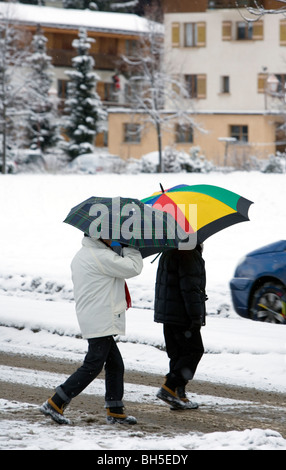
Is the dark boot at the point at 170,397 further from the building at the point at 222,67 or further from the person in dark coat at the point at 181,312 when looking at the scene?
the building at the point at 222,67

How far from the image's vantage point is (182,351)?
7.19 meters

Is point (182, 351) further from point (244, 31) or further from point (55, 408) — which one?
point (244, 31)

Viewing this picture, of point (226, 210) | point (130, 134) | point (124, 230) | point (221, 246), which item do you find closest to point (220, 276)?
point (221, 246)

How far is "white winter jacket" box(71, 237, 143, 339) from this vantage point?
247 inches

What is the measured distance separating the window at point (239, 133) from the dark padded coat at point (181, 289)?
48.5 meters

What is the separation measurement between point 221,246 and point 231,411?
11.1 m

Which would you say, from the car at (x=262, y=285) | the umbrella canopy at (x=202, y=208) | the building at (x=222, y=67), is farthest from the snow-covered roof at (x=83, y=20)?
the umbrella canopy at (x=202, y=208)

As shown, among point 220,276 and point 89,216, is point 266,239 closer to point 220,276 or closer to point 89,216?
point 220,276

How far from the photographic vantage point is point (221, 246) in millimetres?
18109

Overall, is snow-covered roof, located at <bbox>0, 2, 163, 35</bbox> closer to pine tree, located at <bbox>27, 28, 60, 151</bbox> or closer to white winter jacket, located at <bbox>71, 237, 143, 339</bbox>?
pine tree, located at <bbox>27, 28, 60, 151</bbox>

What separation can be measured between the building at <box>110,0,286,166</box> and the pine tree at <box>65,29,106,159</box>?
2768mm

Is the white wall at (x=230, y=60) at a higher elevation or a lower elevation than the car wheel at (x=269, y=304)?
higher

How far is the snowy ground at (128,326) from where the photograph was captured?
5797mm

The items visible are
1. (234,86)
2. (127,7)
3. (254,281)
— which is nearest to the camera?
(254,281)
